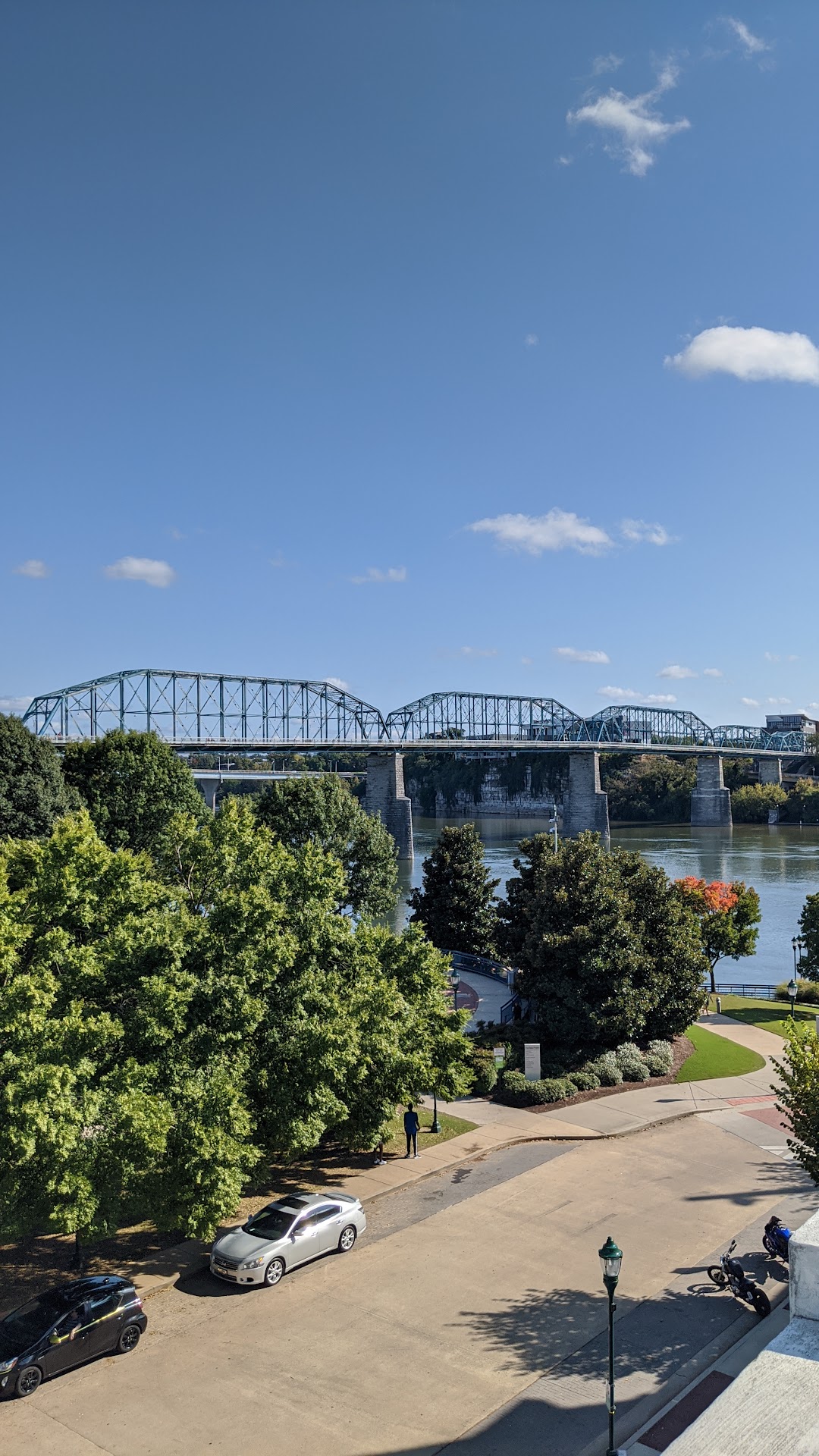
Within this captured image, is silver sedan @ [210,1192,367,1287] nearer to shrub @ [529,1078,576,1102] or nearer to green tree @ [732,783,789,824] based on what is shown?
shrub @ [529,1078,576,1102]

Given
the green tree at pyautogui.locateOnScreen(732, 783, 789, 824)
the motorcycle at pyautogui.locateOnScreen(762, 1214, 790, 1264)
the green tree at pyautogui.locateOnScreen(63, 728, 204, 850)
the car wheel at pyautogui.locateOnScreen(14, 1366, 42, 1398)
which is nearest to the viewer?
the car wheel at pyautogui.locateOnScreen(14, 1366, 42, 1398)

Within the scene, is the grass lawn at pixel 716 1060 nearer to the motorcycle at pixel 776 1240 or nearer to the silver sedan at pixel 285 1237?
the motorcycle at pixel 776 1240

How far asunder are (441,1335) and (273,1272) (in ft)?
10.2

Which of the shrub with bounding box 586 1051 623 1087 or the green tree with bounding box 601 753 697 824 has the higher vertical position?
the green tree with bounding box 601 753 697 824

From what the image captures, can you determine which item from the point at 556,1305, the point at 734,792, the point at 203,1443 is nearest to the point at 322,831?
the point at 556,1305

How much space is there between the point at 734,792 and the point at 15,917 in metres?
169

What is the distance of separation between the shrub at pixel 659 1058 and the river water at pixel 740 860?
2291cm

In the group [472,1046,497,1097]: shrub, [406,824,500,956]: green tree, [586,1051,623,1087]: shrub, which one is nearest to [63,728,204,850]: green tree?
[406,824,500,956]: green tree

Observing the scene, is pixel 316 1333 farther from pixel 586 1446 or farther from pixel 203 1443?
pixel 586 1446

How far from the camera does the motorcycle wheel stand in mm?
15164

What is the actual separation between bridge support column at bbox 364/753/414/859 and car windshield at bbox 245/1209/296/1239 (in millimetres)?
108641

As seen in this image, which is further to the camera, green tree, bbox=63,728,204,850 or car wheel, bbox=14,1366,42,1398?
green tree, bbox=63,728,204,850

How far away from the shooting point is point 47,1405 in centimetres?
1318

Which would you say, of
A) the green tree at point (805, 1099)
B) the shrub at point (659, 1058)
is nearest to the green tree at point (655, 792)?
the shrub at point (659, 1058)
